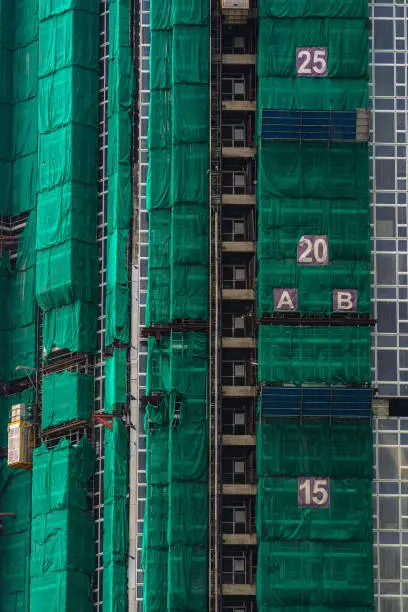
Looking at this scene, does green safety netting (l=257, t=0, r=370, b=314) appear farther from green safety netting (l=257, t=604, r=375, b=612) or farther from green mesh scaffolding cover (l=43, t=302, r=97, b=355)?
green safety netting (l=257, t=604, r=375, b=612)

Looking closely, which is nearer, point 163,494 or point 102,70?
point 163,494

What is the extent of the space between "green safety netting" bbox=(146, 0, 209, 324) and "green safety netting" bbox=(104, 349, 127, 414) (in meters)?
4.06

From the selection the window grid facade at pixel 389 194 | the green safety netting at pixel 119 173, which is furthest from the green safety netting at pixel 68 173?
the window grid facade at pixel 389 194

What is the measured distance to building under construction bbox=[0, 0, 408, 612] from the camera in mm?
162500

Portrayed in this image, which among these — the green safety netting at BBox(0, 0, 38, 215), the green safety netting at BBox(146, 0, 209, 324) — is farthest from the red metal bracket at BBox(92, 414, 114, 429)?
the green safety netting at BBox(0, 0, 38, 215)

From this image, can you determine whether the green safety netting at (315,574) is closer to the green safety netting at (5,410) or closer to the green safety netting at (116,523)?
the green safety netting at (116,523)

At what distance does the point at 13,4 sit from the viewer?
191375 millimetres

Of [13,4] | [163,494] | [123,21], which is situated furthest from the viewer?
[13,4]

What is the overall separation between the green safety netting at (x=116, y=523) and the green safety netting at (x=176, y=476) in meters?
2.81

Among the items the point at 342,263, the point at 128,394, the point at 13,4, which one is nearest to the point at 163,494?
the point at 128,394

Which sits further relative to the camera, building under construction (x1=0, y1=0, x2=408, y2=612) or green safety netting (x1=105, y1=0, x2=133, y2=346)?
green safety netting (x1=105, y1=0, x2=133, y2=346)

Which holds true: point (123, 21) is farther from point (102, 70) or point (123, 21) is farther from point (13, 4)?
point (13, 4)

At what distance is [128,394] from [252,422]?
9.36 meters

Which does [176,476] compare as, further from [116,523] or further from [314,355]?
[314,355]
